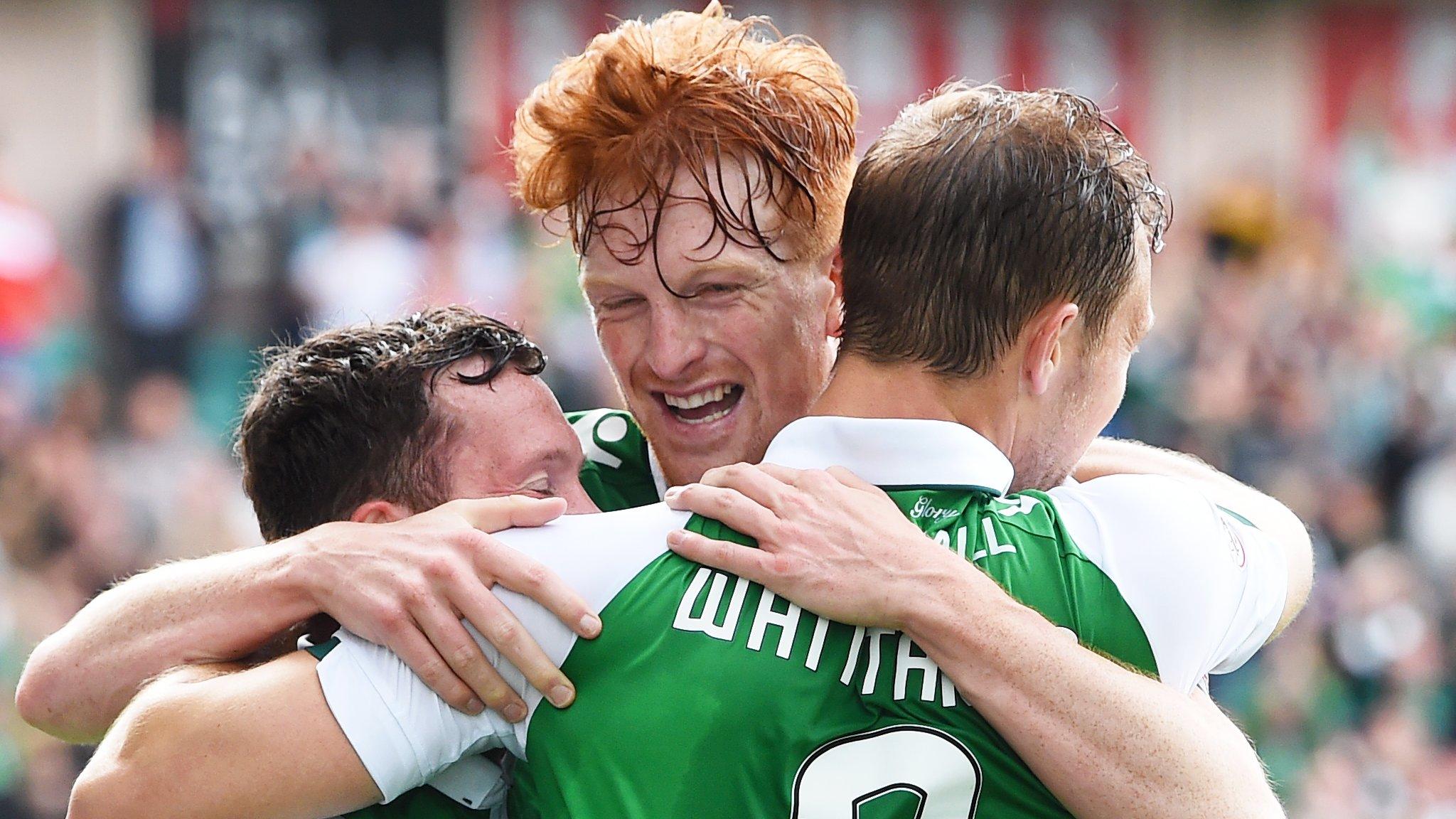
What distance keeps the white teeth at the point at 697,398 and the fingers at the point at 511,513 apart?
796 millimetres

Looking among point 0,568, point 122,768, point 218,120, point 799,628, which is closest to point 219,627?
point 122,768

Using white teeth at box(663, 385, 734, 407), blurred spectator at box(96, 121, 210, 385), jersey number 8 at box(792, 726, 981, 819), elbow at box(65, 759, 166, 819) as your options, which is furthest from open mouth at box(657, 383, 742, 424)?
blurred spectator at box(96, 121, 210, 385)

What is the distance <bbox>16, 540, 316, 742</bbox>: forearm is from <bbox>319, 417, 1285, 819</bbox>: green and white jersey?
0.20 metres

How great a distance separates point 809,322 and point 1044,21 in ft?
34.9

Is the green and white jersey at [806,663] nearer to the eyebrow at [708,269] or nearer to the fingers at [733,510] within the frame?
the fingers at [733,510]

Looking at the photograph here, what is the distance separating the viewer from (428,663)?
6.53ft

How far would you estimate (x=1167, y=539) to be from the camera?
2004 millimetres

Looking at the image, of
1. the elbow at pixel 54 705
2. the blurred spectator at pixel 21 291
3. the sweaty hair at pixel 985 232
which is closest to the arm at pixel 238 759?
the elbow at pixel 54 705

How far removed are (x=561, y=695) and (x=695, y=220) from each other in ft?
3.33

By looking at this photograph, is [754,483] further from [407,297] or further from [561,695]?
[407,297]

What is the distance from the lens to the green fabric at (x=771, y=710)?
1938mm

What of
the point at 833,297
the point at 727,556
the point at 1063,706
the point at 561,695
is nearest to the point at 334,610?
the point at 561,695

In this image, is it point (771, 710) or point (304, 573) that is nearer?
point (771, 710)

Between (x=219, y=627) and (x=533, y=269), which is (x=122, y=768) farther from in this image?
(x=533, y=269)
